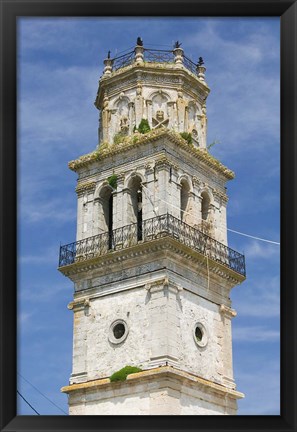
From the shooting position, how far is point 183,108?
3578cm

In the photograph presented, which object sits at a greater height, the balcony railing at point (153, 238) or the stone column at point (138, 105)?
the stone column at point (138, 105)

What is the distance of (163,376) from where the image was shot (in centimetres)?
2867

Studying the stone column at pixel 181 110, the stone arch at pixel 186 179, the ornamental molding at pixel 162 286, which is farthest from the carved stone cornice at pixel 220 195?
the ornamental molding at pixel 162 286

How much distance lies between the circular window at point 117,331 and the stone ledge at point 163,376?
61.2 inches

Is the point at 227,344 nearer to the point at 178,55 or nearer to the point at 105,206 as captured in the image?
the point at 105,206

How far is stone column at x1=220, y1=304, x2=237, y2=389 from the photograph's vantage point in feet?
107

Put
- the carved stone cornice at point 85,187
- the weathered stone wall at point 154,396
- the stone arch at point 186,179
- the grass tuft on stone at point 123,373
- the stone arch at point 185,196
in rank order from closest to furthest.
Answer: the weathered stone wall at point 154,396
the grass tuft on stone at point 123,373
the stone arch at point 185,196
the stone arch at point 186,179
the carved stone cornice at point 85,187

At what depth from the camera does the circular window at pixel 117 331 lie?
1219 inches

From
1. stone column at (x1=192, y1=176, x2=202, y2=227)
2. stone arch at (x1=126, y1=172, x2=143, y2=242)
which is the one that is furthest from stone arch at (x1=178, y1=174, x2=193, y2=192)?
stone arch at (x1=126, y1=172, x2=143, y2=242)

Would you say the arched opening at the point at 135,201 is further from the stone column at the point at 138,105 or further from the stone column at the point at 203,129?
the stone column at the point at 203,129

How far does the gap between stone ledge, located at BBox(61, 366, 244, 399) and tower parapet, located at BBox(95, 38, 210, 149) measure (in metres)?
10.6

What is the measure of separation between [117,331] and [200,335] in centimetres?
323
